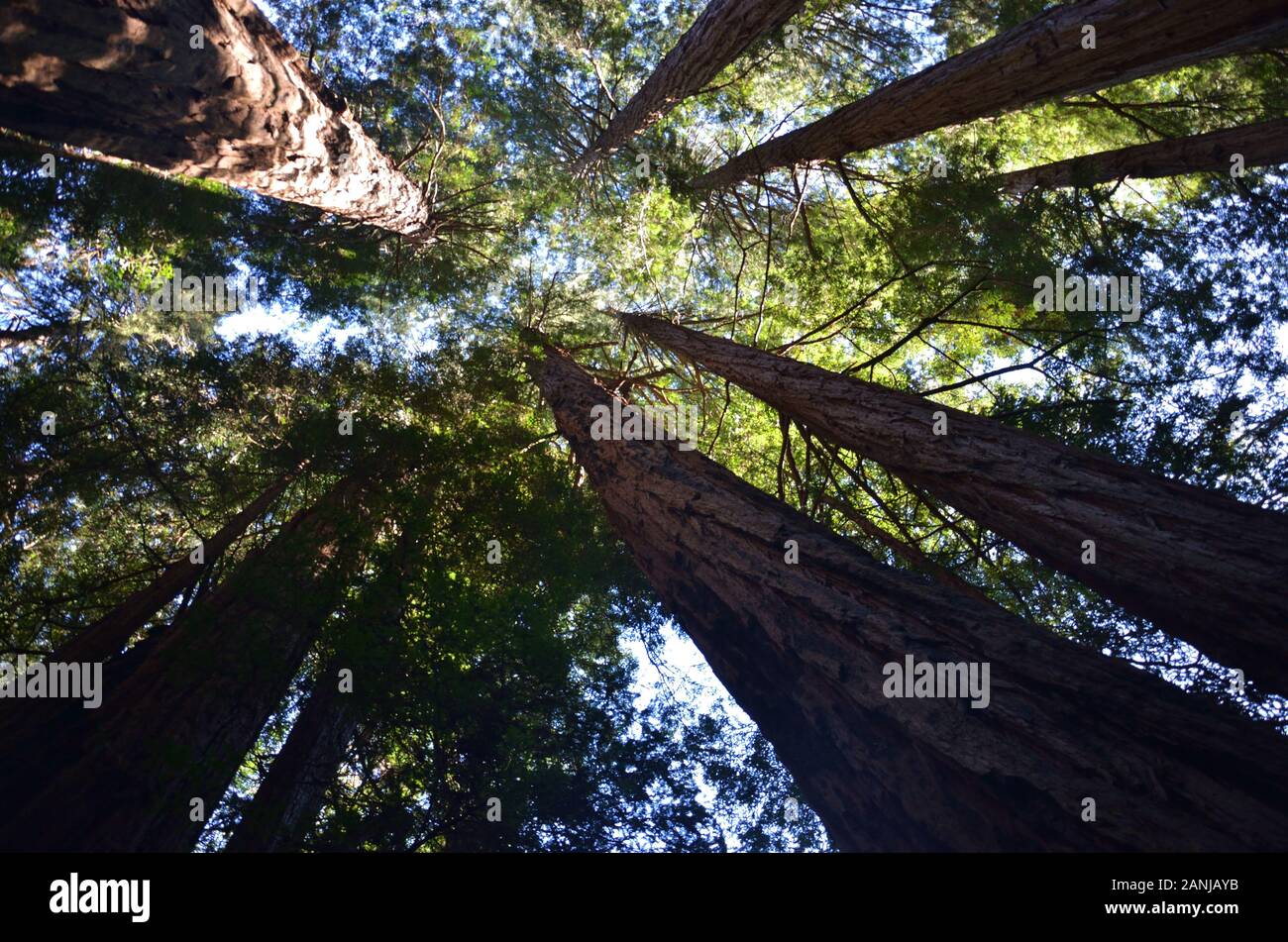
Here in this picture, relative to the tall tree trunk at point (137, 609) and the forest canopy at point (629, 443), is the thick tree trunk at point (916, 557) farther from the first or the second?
the tall tree trunk at point (137, 609)

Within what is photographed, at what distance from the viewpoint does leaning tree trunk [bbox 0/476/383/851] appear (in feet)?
11.9

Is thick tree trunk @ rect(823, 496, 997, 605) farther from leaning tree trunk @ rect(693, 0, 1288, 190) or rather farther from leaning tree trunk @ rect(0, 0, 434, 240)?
leaning tree trunk @ rect(0, 0, 434, 240)

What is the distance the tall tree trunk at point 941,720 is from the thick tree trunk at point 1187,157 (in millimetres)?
5231

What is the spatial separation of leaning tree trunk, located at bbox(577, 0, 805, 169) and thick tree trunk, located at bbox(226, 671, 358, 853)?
629 centimetres

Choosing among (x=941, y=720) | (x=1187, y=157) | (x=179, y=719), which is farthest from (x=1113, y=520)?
(x=179, y=719)

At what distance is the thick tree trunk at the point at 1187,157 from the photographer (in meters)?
5.56

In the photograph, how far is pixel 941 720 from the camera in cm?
240

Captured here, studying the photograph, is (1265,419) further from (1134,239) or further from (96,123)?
(96,123)

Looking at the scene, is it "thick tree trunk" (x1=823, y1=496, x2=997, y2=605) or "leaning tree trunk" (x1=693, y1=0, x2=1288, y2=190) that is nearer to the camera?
"leaning tree trunk" (x1=693, y1=0, x2=1288, y2=190)

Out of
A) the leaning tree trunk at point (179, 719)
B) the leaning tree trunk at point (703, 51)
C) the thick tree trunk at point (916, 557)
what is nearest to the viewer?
the leaning tree trunk at point (179, 719)

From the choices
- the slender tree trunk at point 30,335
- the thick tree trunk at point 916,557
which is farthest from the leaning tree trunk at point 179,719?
the thick tree trunk at point 916,557

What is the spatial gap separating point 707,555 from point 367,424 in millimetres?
3556

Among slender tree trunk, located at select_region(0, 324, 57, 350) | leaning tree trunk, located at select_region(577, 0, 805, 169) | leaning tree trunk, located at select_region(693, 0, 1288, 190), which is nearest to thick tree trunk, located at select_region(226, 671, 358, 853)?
slender tree trunk, located at select_region(0, 324, 57, 350)
